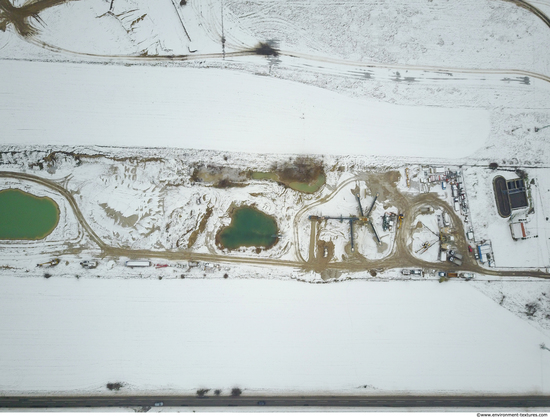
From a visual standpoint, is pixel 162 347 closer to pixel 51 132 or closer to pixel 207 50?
pixel 51 132

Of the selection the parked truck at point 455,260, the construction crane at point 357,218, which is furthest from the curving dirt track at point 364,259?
the construction crane at point 357,218

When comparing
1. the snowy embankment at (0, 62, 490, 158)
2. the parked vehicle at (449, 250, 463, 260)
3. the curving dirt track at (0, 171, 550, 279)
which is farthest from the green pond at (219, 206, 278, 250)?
the parked vehicle at (449, 250, 463, 260)

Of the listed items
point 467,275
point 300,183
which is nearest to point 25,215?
point 300,183

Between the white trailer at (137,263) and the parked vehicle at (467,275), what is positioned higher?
the white trailer at (137,263)

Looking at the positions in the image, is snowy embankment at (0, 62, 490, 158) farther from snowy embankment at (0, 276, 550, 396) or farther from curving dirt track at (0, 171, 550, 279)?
snowy embankment at (0, 276, 550, 396)

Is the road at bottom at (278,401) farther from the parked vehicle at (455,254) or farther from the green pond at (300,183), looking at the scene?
the green pond at (300,183)

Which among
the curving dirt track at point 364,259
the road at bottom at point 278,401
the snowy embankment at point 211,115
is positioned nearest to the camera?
the road at bottom at point 278,401
